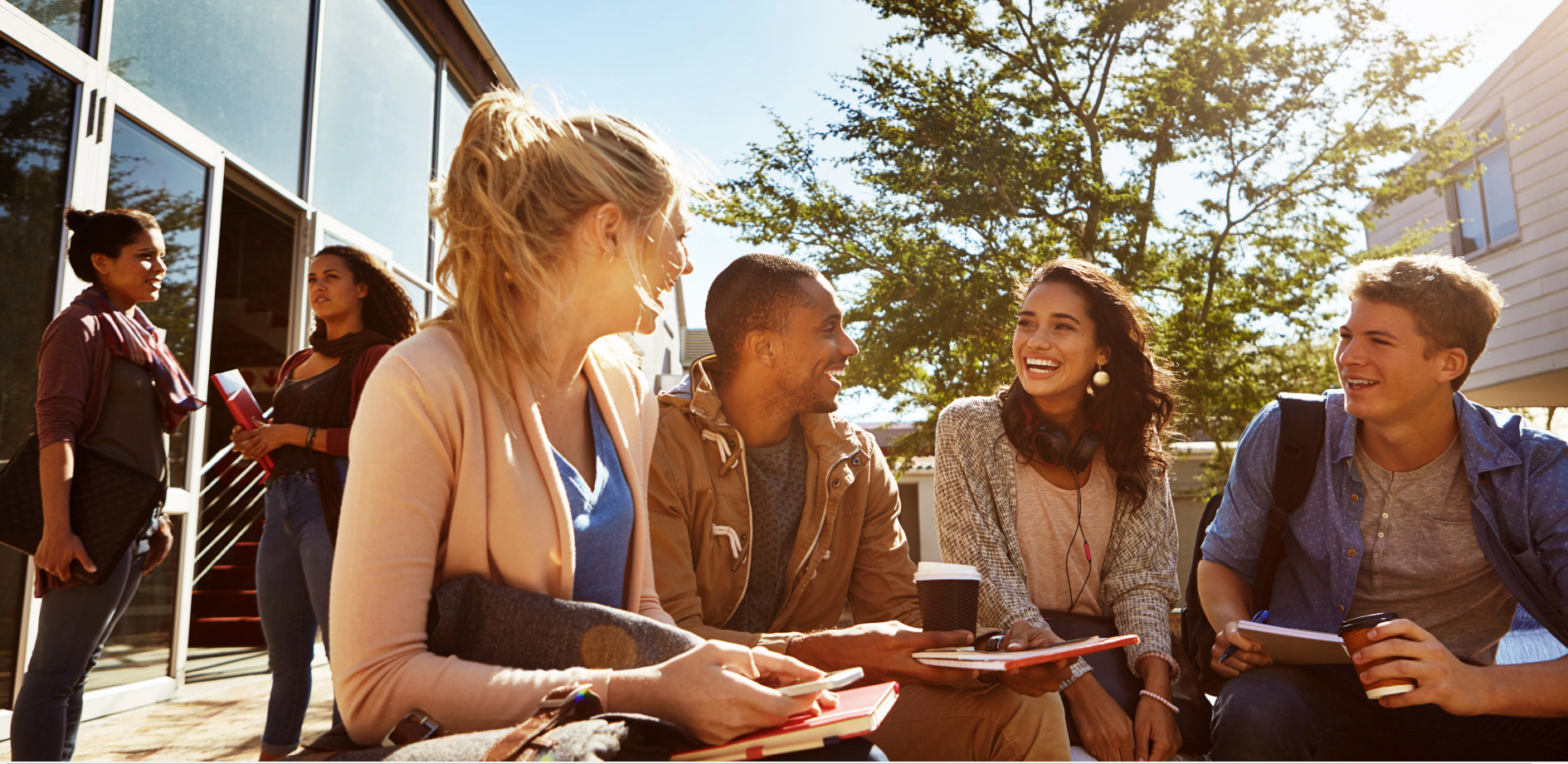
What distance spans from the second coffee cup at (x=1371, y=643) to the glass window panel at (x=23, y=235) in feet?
15.7

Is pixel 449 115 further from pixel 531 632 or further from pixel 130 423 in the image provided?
pixel 531 632

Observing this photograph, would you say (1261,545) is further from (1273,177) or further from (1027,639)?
(1273,177)

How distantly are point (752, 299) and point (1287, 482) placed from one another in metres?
1.64

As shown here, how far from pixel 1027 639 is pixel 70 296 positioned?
14.3 feet

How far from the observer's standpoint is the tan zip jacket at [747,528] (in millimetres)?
2340

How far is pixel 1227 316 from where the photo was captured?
352 inches

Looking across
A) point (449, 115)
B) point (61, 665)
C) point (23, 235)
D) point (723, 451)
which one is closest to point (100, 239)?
point (23, 235)

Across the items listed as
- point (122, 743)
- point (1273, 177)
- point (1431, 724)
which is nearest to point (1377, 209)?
point (1273, 177)

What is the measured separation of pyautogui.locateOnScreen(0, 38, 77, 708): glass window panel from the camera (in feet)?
12.7

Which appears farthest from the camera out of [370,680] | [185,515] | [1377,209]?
[1377,209]

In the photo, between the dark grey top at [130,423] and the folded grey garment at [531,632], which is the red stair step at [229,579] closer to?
the dark grey top at [130,423]

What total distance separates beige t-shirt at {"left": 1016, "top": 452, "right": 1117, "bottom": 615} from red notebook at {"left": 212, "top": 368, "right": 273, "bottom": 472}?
2684 mm

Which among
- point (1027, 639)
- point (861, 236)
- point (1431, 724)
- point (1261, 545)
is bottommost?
point (1431, 724)

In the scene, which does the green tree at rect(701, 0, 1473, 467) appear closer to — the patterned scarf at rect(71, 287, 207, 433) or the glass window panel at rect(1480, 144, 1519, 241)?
the glass window panel at rect(1480, 144, 1519, 241)
